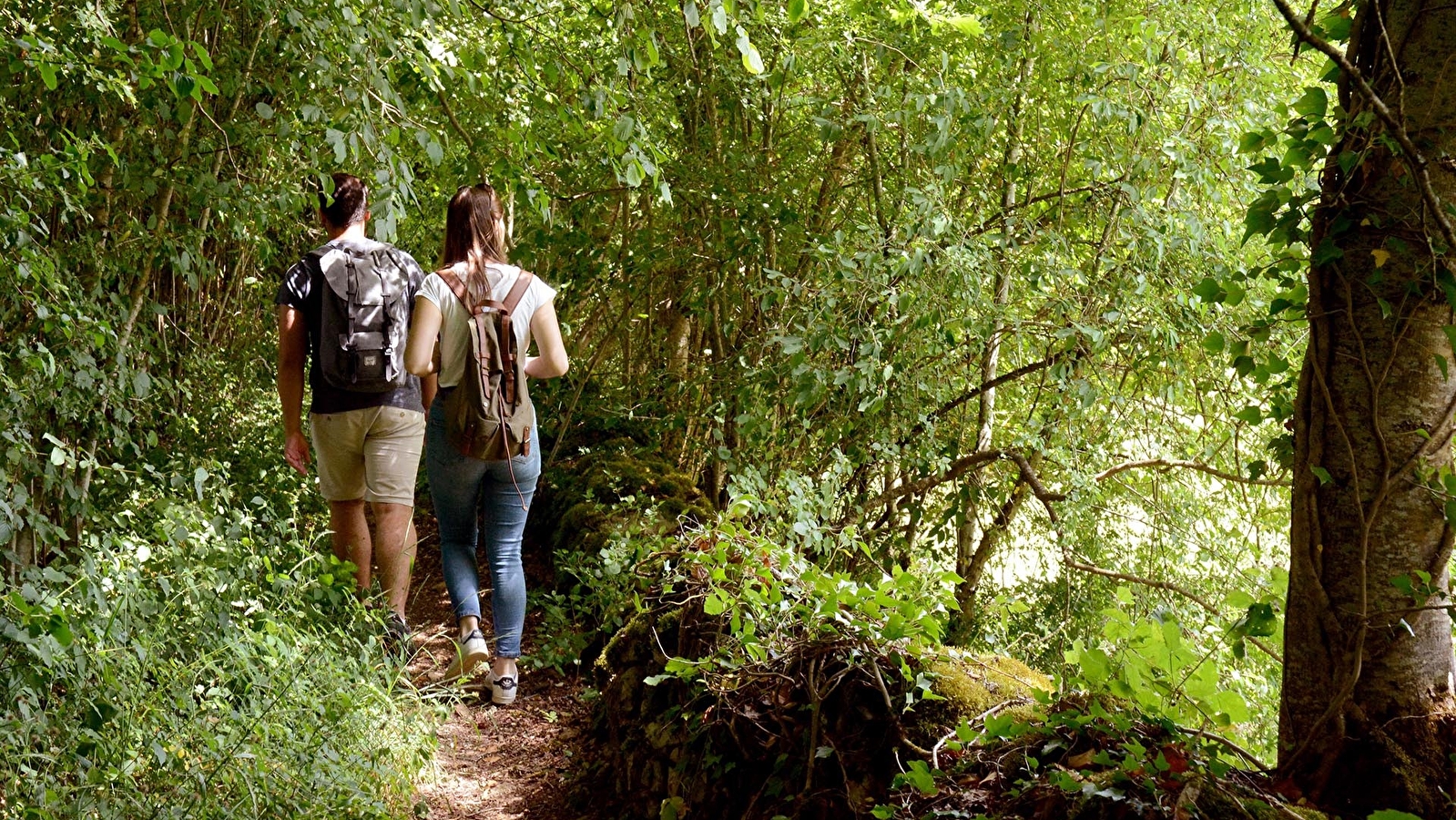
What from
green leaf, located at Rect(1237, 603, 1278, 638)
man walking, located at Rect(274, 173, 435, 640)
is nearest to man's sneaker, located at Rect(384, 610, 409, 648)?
man walking, located at Rect(274, 173, 435, 640)

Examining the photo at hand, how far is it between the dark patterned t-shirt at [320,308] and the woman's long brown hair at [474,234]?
1.14 ft

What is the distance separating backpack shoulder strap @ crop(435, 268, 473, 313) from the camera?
4586 mm

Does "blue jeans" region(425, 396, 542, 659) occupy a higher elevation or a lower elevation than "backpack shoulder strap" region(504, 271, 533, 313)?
lower

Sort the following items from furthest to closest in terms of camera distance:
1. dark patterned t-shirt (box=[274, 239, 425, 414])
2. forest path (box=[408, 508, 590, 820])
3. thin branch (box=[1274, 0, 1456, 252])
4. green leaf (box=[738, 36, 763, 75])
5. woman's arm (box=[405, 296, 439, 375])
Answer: dark patterned t-shirt (box=[274, 239, 425, 414])
woman's arm (box=[405, 296, 439, 375])
forest path (box=[408, 508, 590, 820])
green leaf (box=[738, 36, 763, 75])
thin branch (box=[1274, 0, 1456, 252])

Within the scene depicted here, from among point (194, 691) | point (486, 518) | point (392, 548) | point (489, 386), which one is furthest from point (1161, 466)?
point (194, 691)

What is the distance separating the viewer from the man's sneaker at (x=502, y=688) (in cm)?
499

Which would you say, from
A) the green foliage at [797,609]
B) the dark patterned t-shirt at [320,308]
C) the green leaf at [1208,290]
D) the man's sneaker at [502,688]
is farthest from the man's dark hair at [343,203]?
the green leaf at [1208,290]

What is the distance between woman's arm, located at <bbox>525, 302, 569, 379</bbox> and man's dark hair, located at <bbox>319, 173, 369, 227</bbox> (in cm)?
98

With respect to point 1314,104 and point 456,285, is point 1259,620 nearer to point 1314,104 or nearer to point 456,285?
point 1314,104

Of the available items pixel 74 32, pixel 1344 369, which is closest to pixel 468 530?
pixel 74 32

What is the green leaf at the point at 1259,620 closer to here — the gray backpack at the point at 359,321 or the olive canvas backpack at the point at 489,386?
the olive canvas backpack at the point at 489,386

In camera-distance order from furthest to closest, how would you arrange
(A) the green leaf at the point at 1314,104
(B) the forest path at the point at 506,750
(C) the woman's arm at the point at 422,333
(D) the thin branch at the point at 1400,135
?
(C) the woman's arm at the point at 422,333
(B) the forest path at the point at 506,750
(A) the green leaf at the point at 1314,104
(D) the thin branch at the point at 1400,135

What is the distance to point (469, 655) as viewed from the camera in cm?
498

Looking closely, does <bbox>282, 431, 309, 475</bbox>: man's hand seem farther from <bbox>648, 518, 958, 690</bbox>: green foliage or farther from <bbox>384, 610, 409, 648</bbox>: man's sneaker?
<bbox>648, 518, 958, 690</bbox>: green foliage
